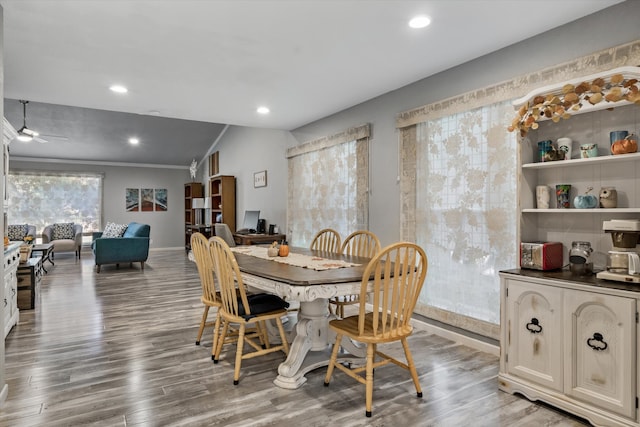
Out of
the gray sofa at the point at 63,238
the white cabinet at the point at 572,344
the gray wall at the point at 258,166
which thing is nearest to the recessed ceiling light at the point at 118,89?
the gray wall at the point at 258,166

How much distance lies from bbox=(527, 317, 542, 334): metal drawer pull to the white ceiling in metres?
1.90

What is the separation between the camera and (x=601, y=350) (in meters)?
1.97

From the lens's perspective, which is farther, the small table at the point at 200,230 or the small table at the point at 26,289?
the small table at the point at 200,230

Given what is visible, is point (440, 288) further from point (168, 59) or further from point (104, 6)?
point (104, 6)

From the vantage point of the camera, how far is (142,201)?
10.7 meters

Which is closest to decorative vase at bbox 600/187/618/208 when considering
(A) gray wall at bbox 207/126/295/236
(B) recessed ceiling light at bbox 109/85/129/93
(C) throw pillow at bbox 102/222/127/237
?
(B) recessed ceiling light at bbox 109/85/129/93

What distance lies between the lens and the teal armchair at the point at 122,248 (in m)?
7.13

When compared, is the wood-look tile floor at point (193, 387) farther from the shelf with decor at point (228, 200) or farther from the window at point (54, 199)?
the window at point (54, 199)

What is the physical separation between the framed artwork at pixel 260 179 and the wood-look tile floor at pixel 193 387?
11.5 ft

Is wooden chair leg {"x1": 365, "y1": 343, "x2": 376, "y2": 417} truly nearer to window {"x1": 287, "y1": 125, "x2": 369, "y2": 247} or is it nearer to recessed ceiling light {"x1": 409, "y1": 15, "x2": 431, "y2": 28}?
recessed ceiling light {"x1": 409, "y1": 15, "x2": 431, "y2": 28}

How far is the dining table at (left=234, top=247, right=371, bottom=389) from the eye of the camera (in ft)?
7.18

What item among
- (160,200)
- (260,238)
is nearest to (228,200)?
(260,238)

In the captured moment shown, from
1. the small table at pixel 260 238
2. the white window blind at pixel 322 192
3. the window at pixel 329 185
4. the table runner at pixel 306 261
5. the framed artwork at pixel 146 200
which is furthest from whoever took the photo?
the framed artwork at pixel 146 200

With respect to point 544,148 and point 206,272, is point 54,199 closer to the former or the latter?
point 206,272
